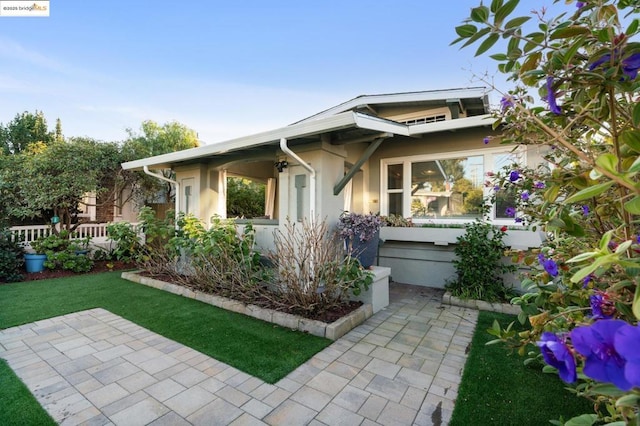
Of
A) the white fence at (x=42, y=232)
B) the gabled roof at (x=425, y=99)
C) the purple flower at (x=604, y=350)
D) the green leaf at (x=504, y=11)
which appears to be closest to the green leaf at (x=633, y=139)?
the purple flower at (x=604, y=350)

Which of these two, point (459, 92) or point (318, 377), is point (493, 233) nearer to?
point (459, 92)

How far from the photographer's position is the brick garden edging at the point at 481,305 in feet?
15.4

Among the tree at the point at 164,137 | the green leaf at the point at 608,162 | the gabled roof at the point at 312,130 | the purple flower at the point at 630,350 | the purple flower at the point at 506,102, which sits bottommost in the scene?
the purple flower at the point at 630,350

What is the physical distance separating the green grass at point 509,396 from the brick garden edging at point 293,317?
1.50m

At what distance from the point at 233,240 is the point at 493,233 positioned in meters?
4.71

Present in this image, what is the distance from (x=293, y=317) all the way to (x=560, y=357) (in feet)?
12.2

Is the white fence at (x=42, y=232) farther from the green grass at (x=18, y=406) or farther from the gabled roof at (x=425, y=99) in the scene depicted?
the gabled roof at (x=425, y=99)

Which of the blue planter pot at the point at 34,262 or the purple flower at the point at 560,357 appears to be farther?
the blue planter pot at the point at 34,262

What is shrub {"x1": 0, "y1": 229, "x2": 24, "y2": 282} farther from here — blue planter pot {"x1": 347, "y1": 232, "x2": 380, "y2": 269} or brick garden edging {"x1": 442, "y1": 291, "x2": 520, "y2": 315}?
brick garden edging {"x1": 442, "y1": 291, "x2": 520, "y2": 315}

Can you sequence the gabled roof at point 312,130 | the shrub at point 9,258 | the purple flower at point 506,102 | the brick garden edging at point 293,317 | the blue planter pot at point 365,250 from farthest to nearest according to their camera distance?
the shrub at point 9,258 → the blue planter pot at point 365,250 → the gabled roof at point 312,130 → the brick garden edging at point 293,317 → the purple flower at point 506,102

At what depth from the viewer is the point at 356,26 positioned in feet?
25.0

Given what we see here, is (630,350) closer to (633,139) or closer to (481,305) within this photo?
(633,139)

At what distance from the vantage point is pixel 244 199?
11.1m

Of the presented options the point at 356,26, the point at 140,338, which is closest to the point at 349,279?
the point at 140,338
